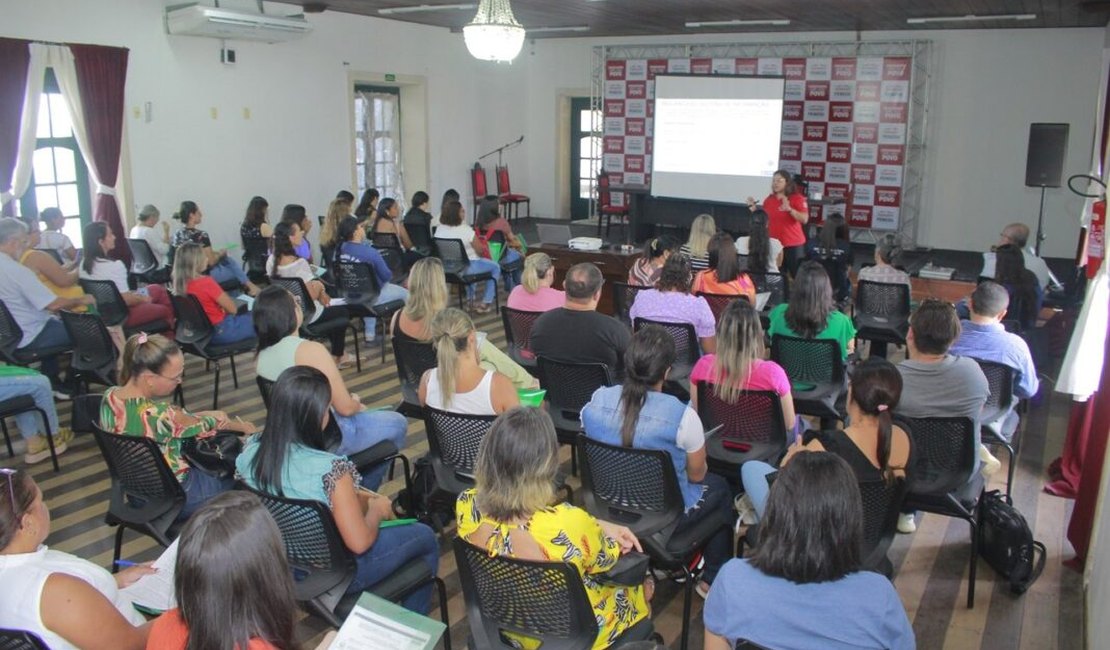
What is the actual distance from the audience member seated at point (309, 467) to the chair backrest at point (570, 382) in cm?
145

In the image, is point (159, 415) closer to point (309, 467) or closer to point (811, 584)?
point (309, 467)

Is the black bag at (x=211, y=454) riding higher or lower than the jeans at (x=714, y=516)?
higher

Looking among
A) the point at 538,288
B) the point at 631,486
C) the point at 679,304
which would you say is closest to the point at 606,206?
the point at 538,288

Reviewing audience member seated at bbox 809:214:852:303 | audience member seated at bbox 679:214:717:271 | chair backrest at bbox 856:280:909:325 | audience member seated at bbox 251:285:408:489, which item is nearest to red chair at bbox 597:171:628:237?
audience member seated at bbox 809:214:852:303

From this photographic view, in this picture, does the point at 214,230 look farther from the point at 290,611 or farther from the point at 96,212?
the point at 290,611

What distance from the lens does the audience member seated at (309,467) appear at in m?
2.74

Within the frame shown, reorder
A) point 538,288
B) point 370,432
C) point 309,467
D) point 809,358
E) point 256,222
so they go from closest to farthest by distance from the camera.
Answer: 1. point 309,467
2. point 370,432
3. point 809,358
4. point 538,288
5. point 256,222

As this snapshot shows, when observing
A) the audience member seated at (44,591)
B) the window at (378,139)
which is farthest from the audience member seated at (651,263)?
the window at (378,139)

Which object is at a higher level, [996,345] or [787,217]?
[787,217]

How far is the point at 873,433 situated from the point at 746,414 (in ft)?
2.47

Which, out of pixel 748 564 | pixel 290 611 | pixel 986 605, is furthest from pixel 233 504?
pixel 986 605

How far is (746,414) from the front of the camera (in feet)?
12.3

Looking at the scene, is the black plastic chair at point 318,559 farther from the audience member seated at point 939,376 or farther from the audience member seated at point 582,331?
the audience member seated at point 939,376

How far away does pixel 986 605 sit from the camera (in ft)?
12.0
